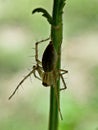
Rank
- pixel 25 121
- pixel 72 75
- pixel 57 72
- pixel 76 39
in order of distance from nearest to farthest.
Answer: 1. pixel 57 72
2. pixel 25 121
3. pixel 72 75
4. pixel 76 39

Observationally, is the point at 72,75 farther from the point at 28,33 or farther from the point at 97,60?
the point at 28,33

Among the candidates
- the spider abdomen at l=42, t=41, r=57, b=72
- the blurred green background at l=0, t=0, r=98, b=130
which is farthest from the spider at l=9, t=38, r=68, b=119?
the blurred green background at l=0, t=0, r=98, b=130

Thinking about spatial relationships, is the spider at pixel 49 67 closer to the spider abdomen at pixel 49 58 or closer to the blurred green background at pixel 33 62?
the spider abdomen at pixel 49 58

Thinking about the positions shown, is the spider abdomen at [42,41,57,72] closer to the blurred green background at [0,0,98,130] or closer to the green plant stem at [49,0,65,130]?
A: the green plant stem at [49,0,65,130]

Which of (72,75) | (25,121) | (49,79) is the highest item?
(49,79)

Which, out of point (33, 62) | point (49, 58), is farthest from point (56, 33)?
point (33, 62)

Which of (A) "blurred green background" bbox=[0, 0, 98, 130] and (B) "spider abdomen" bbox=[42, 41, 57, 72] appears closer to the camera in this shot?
(B) "spider abdomen" bbox=[42, 41, 57, 72]

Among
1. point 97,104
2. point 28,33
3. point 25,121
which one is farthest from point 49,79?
point 28,33
